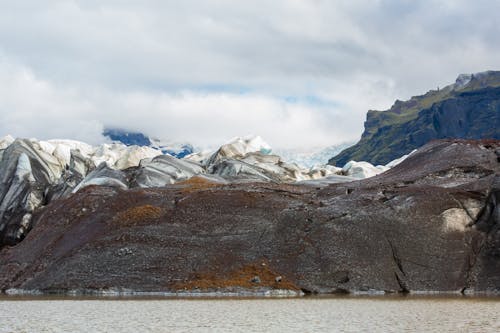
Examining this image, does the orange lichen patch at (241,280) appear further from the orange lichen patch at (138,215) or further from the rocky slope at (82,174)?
the rocky slope at (82,174)

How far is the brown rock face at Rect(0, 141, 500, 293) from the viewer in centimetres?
6769

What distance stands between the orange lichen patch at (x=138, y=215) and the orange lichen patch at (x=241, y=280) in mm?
13590

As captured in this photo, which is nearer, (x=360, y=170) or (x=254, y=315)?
(x=254, y=315)

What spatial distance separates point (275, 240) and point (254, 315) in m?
30.0

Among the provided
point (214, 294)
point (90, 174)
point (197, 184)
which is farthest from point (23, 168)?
point (214, 294)

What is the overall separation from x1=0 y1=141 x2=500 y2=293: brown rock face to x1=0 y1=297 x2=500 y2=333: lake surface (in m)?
10.9

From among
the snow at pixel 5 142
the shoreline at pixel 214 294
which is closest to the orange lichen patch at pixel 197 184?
the shoreline at pixel 214 294

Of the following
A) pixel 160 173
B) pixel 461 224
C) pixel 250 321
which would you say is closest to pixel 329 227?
pixel 461 224

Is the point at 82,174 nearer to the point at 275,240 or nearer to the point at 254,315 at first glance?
the point at 275,240

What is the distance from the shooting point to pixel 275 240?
7350 centimetres

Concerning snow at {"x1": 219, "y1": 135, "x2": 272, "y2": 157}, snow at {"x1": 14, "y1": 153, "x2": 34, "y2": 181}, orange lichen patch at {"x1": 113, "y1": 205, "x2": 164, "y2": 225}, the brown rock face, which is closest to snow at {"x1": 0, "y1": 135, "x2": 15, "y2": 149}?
snow at {"x1": 14, "y1": 153, "x2": 34, "y2": 181}

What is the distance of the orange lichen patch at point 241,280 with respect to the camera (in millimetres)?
66125

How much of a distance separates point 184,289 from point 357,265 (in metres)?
17.0

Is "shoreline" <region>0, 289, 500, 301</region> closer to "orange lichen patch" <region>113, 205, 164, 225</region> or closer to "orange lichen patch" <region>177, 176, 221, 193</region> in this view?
"orange lichen patch" <region>113, 205, 164, 225</region>
